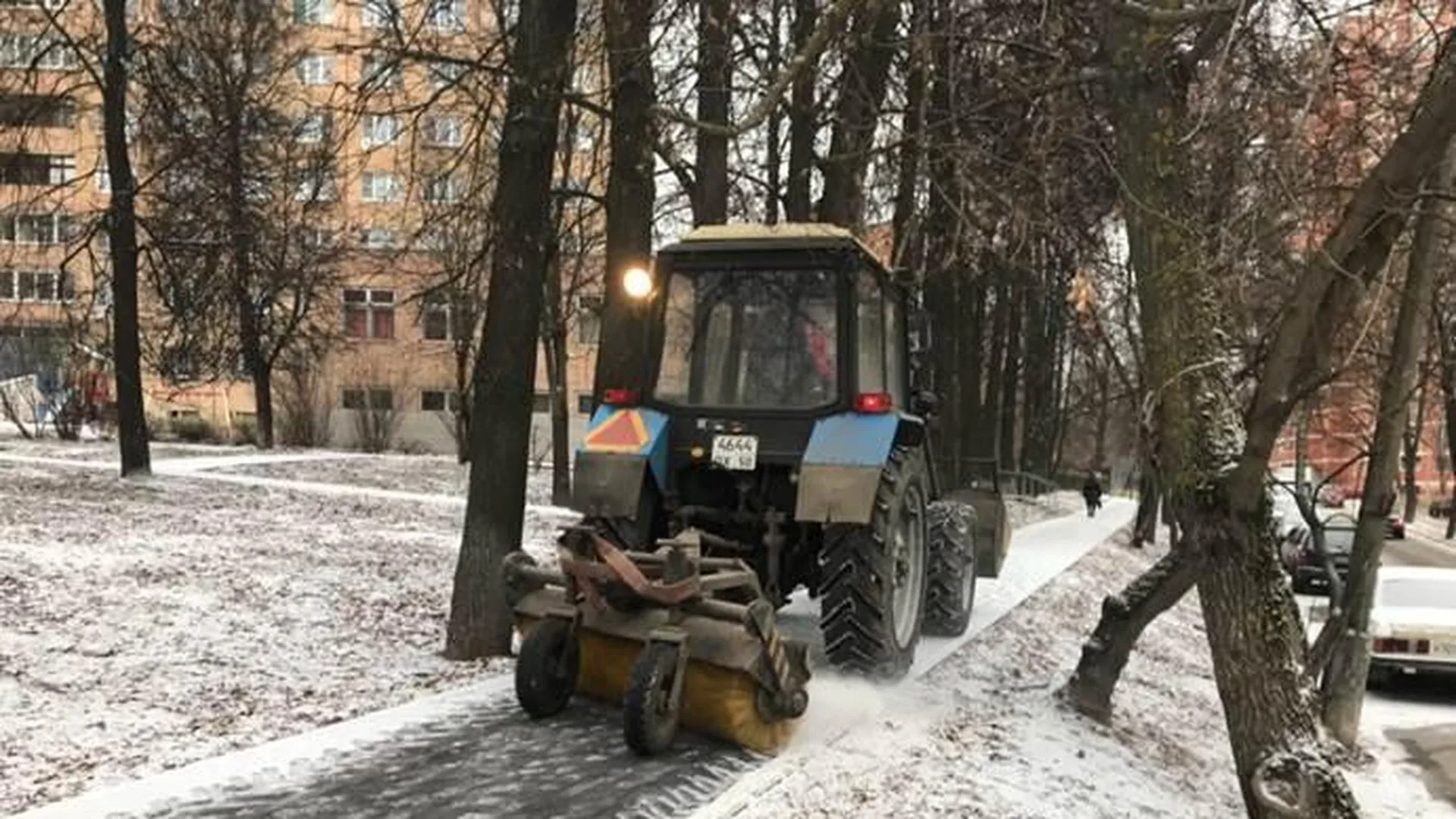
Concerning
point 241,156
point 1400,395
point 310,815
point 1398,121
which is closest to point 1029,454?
point 241,156

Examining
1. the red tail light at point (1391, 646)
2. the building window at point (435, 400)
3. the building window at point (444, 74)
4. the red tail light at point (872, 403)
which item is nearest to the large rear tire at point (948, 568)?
the red tail light at point (872, 403)

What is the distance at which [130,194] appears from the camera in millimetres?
17766

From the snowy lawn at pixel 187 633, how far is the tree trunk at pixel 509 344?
1.38 ft

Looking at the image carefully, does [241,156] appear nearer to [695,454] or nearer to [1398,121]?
[695,454]

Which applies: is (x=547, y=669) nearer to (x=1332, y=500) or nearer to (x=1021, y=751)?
(x=1021, y=751)

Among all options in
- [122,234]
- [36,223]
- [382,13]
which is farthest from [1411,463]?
[382,13]

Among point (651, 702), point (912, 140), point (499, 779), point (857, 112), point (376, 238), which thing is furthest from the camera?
point (376, 238)

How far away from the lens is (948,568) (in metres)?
10.7

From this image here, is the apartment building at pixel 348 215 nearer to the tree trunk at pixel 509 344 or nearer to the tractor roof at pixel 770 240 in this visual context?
the tree trunk at pixel 509 344

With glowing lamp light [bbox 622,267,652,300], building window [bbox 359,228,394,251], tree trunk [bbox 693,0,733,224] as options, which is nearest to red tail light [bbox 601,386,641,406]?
glowing lamp light [bbox 622,267,652,300]

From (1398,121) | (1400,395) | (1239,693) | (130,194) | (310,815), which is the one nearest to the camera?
(310,815)

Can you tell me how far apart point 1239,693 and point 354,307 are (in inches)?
1633

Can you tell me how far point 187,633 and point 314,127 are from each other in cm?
1974

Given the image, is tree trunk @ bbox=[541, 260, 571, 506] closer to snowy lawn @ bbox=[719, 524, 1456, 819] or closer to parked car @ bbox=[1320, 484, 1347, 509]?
snowy lawn @ bbox=[719, 524, 1456, 819]
